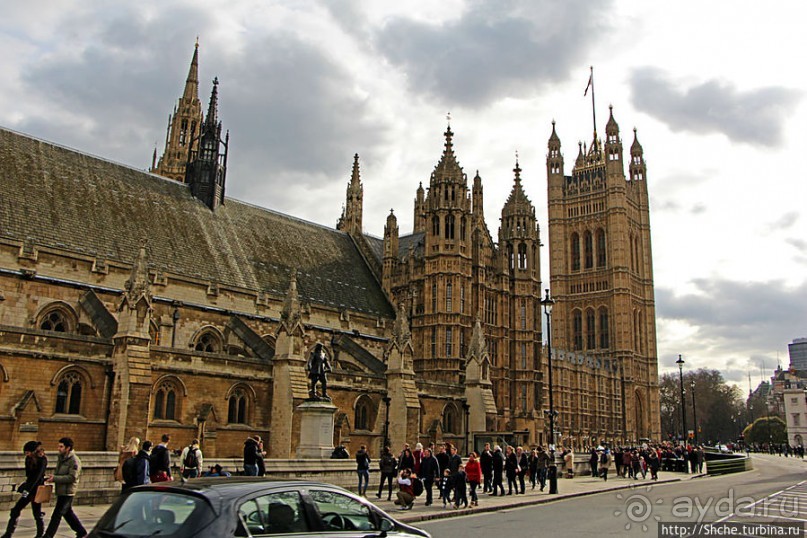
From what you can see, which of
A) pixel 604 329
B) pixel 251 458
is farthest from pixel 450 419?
pixel 604 329

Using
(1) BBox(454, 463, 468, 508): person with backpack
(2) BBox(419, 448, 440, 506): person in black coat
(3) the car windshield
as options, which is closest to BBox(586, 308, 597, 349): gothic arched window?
(2) BBox(419, 448, 440, 506): person in black coat

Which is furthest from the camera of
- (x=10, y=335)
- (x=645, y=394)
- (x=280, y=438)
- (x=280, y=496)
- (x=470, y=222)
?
(x=645, y=394)

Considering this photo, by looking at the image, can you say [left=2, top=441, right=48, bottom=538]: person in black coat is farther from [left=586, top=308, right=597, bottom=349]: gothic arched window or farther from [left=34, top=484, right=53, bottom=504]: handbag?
[left=586, top=308, right=597, bottom=349]: gothic arched window

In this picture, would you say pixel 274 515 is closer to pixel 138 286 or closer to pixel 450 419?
pixel 138 286

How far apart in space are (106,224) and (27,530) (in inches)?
893

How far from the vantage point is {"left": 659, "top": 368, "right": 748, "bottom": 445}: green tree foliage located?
13962cm

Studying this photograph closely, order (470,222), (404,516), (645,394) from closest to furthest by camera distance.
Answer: (404,516) → (470,222) → (645,394)

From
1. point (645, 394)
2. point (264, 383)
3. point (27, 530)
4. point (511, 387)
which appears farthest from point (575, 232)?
point (27, 530)

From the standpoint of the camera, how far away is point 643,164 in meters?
136

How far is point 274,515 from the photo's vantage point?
6.71 metres

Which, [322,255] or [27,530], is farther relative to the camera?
[322,255]

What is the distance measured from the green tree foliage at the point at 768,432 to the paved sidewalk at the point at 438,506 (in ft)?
324

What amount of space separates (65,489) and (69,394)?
15.7 m

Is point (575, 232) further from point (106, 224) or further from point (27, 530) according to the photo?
point (27, 530)
